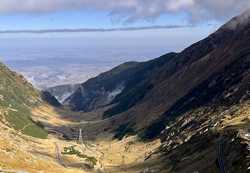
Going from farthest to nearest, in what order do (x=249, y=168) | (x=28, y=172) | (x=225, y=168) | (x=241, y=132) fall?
1. (x=28, y=172)
2. (x=241, y=132)
3. (x=225, y=168)
4. (x=249, y=168)

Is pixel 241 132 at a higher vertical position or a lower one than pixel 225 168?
higher

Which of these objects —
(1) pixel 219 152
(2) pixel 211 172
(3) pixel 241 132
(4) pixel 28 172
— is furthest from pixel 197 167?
(4) pixel 28 172

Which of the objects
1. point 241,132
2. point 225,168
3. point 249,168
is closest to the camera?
point 249,168

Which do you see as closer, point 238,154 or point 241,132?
point 238,154

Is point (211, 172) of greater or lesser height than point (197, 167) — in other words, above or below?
below

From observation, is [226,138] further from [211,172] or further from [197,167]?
[211,172]

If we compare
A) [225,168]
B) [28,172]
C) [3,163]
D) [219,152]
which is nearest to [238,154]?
[225,168]

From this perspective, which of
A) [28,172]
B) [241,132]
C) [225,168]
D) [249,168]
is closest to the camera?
[249,168]

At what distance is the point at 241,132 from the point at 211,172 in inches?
936

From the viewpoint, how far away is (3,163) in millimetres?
198750

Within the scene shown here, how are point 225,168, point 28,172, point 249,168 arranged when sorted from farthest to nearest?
point 28,172, point 225,168, point 249,168

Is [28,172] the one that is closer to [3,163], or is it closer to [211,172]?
[3,163]

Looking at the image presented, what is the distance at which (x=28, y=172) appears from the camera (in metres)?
189

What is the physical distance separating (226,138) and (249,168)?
53.4m
